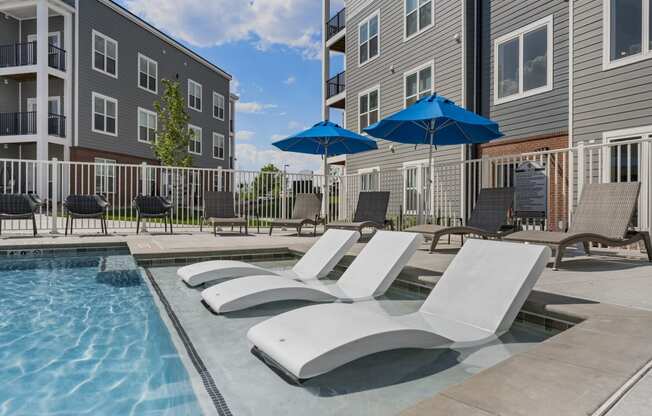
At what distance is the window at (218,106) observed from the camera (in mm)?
27281

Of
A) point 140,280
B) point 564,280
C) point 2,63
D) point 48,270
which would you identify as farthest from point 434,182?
point 2,63

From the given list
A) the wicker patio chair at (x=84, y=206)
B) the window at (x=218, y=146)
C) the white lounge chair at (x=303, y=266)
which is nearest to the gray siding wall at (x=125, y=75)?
the window at (x=218, y=146)

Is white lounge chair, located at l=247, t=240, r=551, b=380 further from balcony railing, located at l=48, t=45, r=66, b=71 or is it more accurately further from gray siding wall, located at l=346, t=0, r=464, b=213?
balcony railing, located at l=48, t=45, r=66, b=71

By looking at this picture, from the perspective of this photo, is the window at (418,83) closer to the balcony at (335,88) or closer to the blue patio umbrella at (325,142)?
the blue patio umbrella at (325,142)

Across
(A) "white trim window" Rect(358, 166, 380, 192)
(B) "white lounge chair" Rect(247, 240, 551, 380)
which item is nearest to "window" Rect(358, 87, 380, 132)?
(A) "white trim window" Rect(358, 166, 380, 192)

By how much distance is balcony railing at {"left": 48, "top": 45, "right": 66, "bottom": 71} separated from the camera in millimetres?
16844

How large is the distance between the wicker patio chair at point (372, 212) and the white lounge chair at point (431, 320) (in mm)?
4534

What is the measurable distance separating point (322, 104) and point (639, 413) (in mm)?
17665

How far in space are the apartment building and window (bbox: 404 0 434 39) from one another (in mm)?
12426

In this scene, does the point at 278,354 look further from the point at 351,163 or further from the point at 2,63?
the point at 2,63

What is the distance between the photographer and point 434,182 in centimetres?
859

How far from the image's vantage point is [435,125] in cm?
751

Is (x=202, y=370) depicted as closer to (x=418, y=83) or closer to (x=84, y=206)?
(x=84, y=206)

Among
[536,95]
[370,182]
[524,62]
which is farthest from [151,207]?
[524,62]
